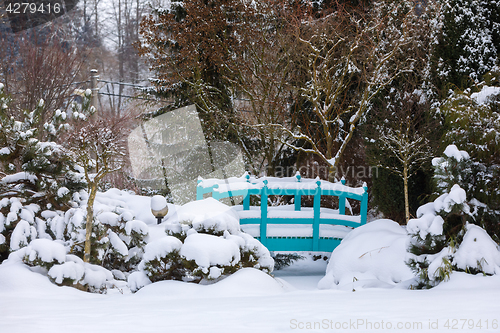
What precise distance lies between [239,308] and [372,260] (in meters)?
2.69

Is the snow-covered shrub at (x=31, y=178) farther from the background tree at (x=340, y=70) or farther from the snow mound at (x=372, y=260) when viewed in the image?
the background tree at (x=340, y=70)

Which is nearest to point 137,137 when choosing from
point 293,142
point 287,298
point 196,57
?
point 196,57

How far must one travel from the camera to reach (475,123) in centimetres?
436

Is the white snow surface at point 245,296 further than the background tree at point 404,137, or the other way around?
the background tree at point 404,137

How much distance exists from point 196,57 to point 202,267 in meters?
6.63

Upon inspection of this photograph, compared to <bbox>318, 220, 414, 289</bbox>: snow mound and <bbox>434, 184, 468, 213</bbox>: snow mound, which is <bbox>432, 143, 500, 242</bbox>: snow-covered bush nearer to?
<bbox>434, 184, 468, 213</bbox>: snow mound

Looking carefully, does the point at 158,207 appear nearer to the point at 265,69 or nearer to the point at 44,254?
the point at 44,254

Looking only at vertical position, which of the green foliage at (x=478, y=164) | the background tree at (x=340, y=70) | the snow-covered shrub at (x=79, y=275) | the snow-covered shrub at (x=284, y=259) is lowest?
the snow-covered shrub at (x=284, y=259)

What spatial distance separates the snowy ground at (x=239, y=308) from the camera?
243 centimetres

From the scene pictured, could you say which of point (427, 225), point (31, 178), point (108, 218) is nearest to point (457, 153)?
point (427, 225)

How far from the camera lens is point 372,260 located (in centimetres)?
513

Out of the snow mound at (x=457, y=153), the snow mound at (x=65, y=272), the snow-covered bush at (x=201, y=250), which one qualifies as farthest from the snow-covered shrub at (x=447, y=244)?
the snow mound at (x=65, y=272)

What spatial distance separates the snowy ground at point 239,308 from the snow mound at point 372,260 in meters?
1.15

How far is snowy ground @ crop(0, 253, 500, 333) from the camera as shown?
2.43 metres
